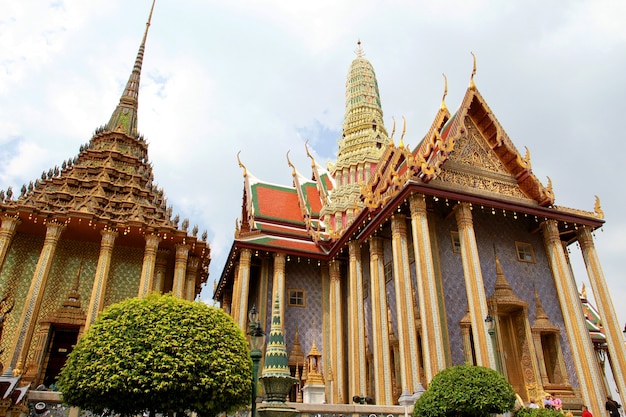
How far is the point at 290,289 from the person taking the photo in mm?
15867

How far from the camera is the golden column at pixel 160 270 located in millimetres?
16844

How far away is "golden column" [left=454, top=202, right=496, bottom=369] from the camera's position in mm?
9633

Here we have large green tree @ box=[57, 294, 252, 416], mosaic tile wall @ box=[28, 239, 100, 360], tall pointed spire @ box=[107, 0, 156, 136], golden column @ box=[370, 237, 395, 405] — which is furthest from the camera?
tall pointed spire @ box=[107, 0, 156, 136]

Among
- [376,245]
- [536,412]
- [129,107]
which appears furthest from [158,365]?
[129,107]

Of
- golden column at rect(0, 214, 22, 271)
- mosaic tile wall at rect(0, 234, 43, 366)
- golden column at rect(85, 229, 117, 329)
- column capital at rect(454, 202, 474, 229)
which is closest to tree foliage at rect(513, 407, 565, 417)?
column capital at rect(454, 202, 474, 229)

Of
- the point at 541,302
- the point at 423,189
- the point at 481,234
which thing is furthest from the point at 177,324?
the point at 541,302

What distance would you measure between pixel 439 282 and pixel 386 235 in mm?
2758

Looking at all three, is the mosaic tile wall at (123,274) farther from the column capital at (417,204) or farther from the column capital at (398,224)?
the column capital at (417,204)

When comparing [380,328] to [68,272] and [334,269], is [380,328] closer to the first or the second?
[334,269]

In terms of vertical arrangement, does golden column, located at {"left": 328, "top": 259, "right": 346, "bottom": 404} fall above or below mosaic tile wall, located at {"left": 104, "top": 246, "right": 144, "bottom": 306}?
below

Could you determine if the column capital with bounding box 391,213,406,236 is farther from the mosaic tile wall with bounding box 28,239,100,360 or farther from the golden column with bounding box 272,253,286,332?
the mosaic tile wall with bounding box 28,239,100,360

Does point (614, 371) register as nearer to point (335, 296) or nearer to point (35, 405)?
point (335, 296)

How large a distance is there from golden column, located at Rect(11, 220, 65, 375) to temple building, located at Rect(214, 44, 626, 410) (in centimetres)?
549

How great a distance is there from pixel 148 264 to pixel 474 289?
33.1 ft
